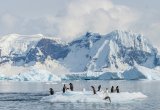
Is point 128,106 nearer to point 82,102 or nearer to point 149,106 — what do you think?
point 149,106

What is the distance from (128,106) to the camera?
73062mm

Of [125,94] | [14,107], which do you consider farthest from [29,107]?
[125,94]

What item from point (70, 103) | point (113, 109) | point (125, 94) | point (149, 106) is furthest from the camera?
point (125, 94)

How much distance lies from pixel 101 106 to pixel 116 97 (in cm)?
975

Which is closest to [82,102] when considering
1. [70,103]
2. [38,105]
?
[70,103]

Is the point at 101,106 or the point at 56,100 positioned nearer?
the point at 101,106

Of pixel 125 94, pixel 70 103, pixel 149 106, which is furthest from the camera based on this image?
pixel 125 94

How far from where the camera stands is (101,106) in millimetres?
73750

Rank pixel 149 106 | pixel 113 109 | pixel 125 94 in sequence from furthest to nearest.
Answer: pixel 125 94, pixel 149 106, pixel 113 109

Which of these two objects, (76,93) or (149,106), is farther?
(76,93)

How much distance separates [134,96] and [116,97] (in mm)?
6650

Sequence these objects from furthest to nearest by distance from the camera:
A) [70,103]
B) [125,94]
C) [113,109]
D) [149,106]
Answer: [125,94] < [70,103] < [149,106] < [113,109]

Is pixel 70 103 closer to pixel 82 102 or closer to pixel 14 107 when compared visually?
pixel 82 102

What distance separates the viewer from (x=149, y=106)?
73.6m
